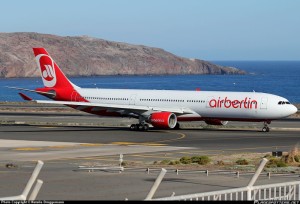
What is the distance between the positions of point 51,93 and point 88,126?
4.53 m

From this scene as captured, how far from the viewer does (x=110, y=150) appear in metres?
47.5

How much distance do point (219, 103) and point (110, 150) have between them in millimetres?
19456

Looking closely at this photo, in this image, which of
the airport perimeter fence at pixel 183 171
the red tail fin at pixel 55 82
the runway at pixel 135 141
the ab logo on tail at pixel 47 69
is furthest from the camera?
the ab logo on tail at pixel 47 69

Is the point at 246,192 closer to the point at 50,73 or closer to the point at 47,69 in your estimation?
the point at 50,73

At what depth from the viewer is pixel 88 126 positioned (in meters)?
73.1

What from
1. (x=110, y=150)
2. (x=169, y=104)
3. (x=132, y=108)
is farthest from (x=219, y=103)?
(x=110, y=150)

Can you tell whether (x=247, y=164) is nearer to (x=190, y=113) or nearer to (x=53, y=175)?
(x=53, y=175)

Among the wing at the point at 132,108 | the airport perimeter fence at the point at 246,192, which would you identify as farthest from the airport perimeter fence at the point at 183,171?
the wing at the point at 132,108

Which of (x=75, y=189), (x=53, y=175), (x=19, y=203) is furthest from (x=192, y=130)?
(x=19, y=203)

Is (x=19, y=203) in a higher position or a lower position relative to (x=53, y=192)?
higher

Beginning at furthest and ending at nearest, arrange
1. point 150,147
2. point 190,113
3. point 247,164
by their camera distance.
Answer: point 190,113 → point 150,147 → point 247,164

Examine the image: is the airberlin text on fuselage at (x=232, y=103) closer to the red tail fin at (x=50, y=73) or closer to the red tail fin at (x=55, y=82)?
the red tail fin at (x=55, y=82)

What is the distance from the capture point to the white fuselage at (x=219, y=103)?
6419 centimetres

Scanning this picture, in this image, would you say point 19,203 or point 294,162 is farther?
point 294,162
